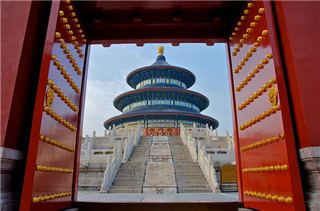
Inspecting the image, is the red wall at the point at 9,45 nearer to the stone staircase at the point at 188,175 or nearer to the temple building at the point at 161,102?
the stone staircase at the point at 188,175

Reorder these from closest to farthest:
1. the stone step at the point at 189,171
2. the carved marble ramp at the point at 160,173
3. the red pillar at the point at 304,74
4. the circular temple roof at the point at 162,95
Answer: the red pillar at the point at 304,74
the carved marble ramp at the point at 160,173
the stone step at the point at 189,171
the circular temple roof at the point at 162,95

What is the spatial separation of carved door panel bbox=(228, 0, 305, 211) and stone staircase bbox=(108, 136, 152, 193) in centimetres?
552

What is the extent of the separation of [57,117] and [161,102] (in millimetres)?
26494

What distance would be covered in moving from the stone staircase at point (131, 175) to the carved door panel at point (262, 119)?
5523 millimetres

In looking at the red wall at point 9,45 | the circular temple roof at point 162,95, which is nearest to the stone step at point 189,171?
the red wall at point 9,45

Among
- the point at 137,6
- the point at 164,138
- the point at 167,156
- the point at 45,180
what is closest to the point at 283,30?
the point at 137,6

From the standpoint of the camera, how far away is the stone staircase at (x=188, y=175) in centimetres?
838

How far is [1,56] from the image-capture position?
2299 millimetres

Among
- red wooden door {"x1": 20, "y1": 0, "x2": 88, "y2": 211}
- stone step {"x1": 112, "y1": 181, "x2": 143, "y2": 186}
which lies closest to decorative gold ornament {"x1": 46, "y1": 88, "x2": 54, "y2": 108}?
red wooden door {"x1": 20, "y1": 0, "x2": 88, "y2": 211}

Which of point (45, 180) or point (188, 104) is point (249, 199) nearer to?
point (45, 180)

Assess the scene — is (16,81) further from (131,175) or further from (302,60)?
(131,175)

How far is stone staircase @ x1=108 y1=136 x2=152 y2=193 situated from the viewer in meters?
8.37

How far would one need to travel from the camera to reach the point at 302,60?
2.29 meters

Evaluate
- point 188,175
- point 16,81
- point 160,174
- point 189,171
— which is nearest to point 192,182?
point 188,175
